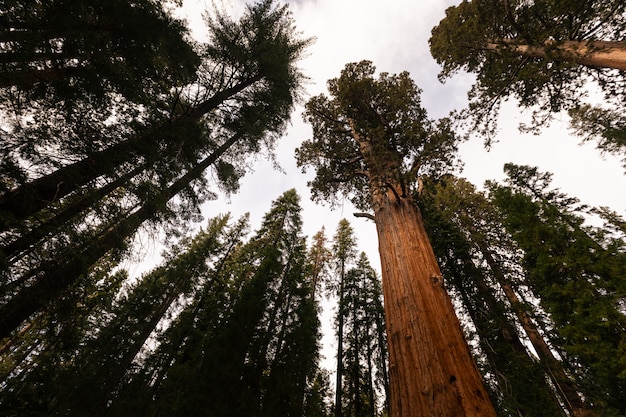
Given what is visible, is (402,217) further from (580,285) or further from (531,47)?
(580,285)

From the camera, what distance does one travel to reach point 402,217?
13.6 feet

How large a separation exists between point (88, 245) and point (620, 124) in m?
22.8

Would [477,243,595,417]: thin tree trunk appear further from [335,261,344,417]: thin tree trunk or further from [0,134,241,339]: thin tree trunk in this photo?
[0,134,241,339]: thin tree trunk

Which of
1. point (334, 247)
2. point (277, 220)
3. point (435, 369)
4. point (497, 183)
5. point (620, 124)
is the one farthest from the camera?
point (334, 247)

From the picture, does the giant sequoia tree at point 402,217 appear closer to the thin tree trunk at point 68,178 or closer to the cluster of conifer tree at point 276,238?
the cluster of conifer tree at point 276,238

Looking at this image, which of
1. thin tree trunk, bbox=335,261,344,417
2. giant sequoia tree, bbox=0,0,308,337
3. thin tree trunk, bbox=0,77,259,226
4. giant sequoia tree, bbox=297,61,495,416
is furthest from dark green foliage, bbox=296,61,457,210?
thin tree trunk, bbox=335,261,344,417

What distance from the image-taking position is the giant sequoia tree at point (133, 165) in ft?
10.8

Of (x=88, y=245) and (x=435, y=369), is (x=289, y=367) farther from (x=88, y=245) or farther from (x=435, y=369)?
(x=435, y=369)

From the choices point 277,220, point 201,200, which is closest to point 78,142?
point 201,200

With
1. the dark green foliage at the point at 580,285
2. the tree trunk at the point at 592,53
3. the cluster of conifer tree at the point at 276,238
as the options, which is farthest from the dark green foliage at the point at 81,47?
the dark green foliage at the point at 580,285

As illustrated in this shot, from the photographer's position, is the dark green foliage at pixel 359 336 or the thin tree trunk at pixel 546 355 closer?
the thin tree trunk at pixel 546 355

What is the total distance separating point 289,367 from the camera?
9227mm

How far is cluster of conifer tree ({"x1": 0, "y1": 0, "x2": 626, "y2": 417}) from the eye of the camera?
329 cm

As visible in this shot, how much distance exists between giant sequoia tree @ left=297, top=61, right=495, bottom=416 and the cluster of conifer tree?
3 cm
